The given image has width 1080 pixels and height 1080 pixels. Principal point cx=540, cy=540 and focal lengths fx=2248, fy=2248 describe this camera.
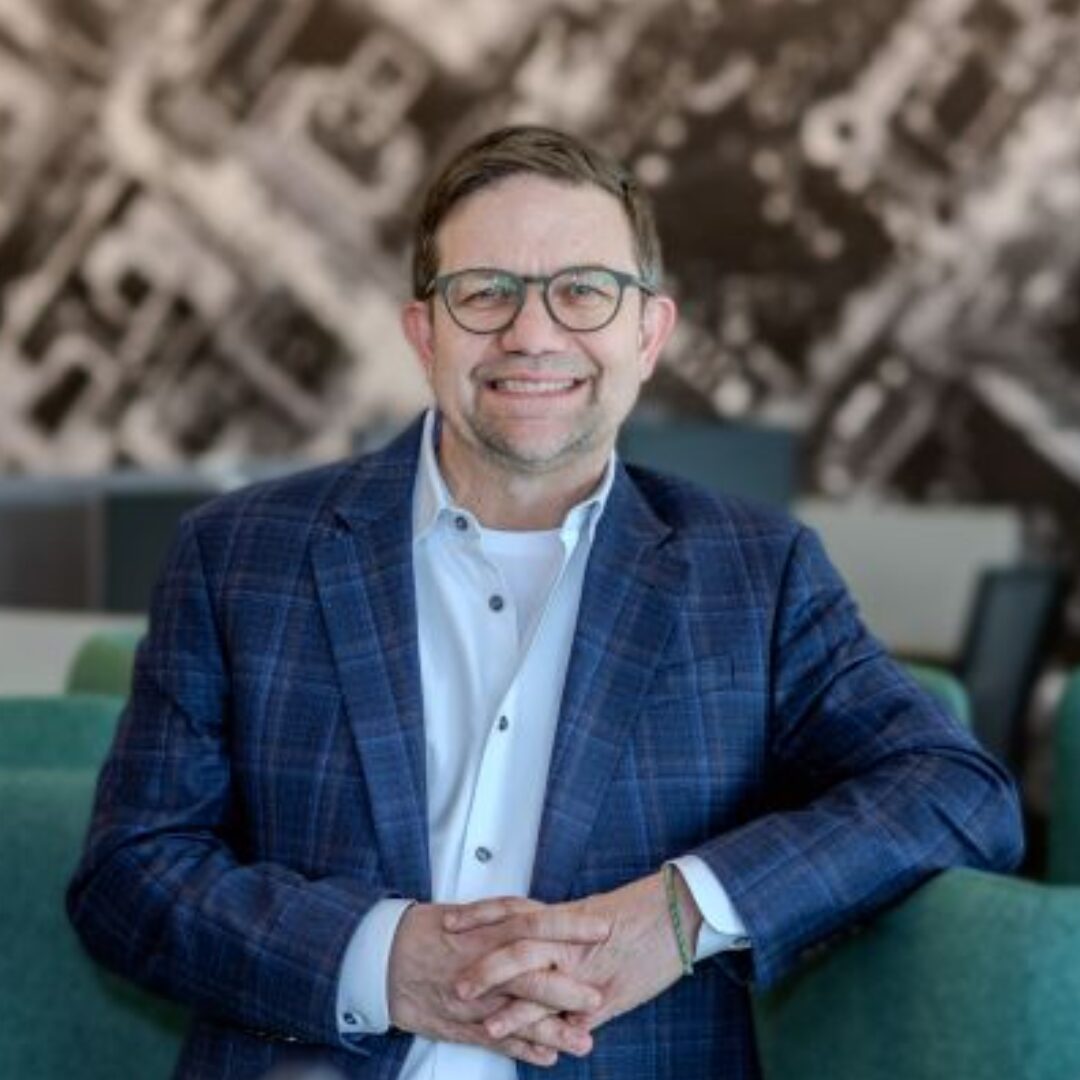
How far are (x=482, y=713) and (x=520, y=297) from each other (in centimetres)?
35

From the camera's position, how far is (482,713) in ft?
6.25

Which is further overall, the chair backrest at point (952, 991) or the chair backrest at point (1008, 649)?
the chair backrest at point (1008, 649)

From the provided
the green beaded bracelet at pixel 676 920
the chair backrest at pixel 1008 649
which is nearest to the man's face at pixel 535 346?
the green beaded bracelet at pixel 676 920

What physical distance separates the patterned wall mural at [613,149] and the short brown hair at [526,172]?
15.4 ft

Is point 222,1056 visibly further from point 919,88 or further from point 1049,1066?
point 919,88

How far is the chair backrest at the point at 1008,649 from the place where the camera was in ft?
17.0

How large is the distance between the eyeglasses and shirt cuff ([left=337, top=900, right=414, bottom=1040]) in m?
0.51

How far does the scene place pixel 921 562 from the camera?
20.0 feet

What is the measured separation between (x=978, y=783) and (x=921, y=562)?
14.2 feet

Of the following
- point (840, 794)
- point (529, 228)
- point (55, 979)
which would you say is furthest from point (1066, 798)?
point (55, 979)

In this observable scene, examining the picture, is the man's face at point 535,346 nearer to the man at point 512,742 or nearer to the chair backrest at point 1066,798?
the man at point 512,742

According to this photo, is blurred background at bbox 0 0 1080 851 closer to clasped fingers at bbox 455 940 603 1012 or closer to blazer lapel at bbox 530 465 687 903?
blazer lapel at bbox 530 465 687 903

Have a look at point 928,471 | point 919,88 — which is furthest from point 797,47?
point 928,471

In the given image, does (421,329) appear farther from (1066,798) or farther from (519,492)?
(1066,798)
